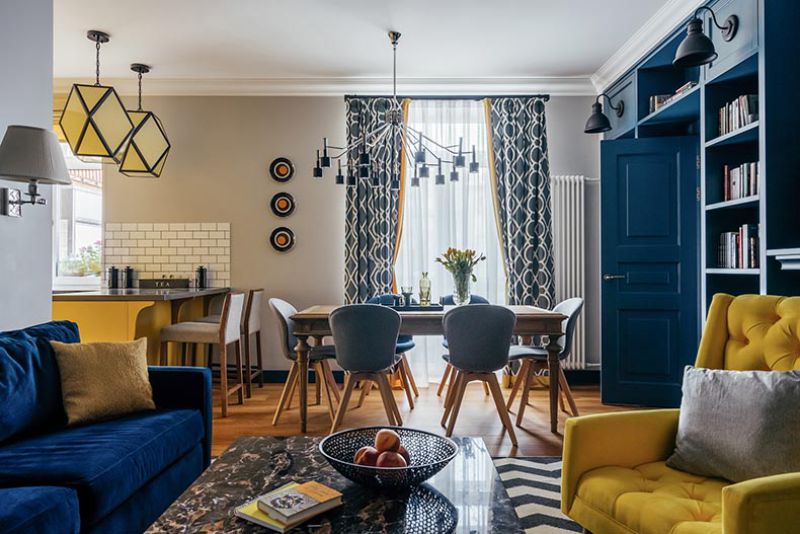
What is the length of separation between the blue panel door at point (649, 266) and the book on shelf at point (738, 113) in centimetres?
100

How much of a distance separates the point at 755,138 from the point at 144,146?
4734 millimetres

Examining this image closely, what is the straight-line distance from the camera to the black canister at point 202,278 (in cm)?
524

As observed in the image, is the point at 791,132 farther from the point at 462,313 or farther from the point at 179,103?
the point at 179,103

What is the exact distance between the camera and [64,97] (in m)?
5.27

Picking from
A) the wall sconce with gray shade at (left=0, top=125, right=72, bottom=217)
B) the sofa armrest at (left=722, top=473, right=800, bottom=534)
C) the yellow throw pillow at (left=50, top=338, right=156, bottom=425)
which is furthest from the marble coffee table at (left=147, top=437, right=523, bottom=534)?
the wall sconce with gray shade at (left=0, top=125, right=72, bottom=217)

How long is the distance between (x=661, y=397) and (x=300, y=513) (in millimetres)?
3787

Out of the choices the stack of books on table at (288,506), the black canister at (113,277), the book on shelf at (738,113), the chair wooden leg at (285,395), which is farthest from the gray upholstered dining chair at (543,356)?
the black canister at (113,277)

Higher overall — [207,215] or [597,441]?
[207,215]

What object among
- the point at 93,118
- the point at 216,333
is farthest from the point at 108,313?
the point at 93,118

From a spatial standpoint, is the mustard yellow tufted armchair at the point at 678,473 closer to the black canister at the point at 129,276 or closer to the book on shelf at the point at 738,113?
the book on shelf at the point at 738,113

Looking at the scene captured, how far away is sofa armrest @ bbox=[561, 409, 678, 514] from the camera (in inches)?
70.1

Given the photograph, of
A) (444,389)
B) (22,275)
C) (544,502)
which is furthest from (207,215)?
(544,502)

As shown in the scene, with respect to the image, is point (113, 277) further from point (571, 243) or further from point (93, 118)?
point (571, 243)

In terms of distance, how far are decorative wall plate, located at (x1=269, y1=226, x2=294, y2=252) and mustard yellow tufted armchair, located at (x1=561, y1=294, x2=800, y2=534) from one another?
3906mm
